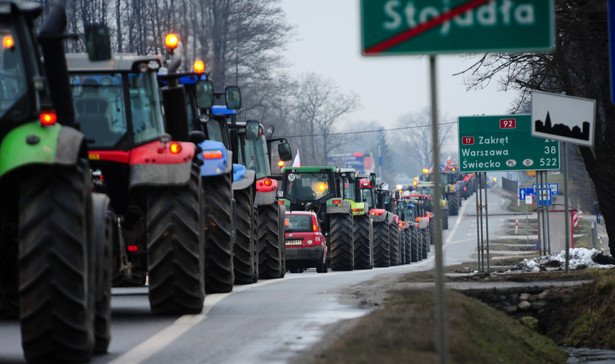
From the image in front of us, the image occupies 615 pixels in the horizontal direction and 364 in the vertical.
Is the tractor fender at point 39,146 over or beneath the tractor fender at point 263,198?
over

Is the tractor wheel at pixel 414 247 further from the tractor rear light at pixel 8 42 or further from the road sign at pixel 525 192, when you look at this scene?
the tractor rear light at pixel 8 42

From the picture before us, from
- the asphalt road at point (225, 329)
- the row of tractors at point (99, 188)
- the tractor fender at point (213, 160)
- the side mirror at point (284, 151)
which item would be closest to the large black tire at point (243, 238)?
the row of tractors at point (99, 188)

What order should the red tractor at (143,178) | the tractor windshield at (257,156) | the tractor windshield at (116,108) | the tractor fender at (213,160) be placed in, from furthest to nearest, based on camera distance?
the tractor windshield at (257,156)
the tractor fender at (213,160)
the tractor windshield at (116,108)
the red tractor at (143,178)

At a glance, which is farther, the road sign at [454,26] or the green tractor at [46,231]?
the green tractor at [46,231]

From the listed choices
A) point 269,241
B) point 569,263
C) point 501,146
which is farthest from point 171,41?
point 569,263

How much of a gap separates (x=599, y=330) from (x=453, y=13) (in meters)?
7.89

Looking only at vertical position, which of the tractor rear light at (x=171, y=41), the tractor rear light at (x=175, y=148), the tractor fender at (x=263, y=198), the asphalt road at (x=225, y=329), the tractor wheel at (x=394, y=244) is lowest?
the tractor wheel at (x=394, y=244)

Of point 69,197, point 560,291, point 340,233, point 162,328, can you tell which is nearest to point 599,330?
point 560,291

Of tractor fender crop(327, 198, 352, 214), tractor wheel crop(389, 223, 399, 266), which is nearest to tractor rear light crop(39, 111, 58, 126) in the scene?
tractor fender crop(327, 198, 352, 214)

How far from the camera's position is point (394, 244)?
43938 millimetres

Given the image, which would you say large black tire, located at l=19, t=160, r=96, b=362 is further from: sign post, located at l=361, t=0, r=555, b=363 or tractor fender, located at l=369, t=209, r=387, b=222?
tractor fender, located at l=369, t=209, r=387, b=222

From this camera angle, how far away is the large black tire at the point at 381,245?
40.5 m

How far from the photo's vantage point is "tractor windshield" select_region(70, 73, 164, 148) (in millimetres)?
12914

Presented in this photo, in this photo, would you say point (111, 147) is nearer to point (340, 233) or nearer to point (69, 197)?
point (69, 197)
